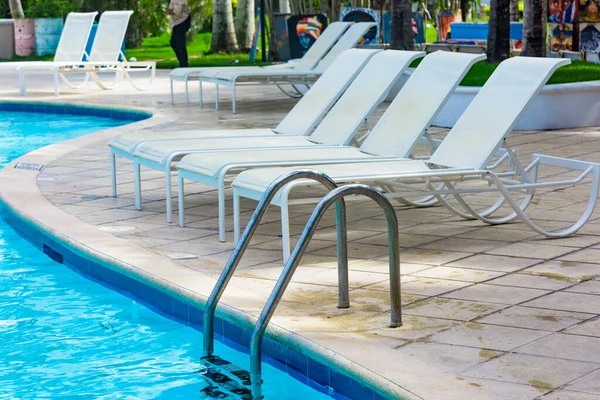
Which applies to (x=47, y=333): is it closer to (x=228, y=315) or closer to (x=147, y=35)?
(x=228, y=315)

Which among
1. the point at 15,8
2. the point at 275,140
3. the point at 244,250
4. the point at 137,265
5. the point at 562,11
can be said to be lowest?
the point at 137,265

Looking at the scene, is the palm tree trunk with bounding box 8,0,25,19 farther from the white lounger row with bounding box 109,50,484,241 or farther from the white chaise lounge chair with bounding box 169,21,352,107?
the white lounger row with bounding box 109,50,484,241

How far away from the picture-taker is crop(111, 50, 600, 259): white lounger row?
590cm

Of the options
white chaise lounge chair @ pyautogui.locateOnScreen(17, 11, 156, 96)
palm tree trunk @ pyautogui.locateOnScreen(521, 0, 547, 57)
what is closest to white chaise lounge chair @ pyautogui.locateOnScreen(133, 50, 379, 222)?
palm tree trunk @ pyautogui.locateOnScreen(521, 0, 547, 57)

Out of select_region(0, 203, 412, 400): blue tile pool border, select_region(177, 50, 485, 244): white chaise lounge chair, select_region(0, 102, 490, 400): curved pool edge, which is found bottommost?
select_region(0, 203, 412, 400): blue tile pool border

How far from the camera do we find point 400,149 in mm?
6625

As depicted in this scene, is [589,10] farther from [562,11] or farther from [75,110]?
[75,110]

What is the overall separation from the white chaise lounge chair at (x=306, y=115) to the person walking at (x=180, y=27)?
12.3 meters

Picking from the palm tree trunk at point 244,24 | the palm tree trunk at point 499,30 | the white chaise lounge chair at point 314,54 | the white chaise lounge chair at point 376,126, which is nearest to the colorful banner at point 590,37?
the palm tree trunk at point 499,30

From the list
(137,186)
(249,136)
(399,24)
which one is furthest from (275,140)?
(399,24)

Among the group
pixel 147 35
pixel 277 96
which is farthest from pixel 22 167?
pixel 147 35

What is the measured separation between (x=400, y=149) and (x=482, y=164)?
77 cm

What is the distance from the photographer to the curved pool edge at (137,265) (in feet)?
12.9

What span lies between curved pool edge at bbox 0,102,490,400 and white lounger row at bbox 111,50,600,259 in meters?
0.54
